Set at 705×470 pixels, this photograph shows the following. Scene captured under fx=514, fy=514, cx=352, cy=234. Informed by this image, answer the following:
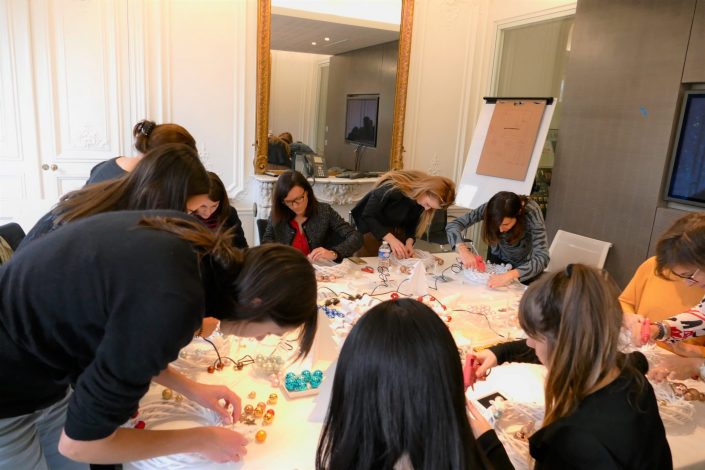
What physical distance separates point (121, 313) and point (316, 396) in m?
0.67

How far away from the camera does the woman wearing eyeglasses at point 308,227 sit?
8.34 feet

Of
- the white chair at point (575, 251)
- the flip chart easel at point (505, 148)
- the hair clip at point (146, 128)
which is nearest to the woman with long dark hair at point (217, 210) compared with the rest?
the hair clip at point (146, 128)

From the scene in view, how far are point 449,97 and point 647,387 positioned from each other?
3715mm

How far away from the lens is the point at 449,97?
14.6 feet

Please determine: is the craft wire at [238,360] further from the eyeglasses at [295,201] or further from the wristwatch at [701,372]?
the wristwatch at [701,372]

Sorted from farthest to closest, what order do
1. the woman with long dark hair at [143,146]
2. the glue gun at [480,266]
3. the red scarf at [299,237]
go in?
the red scarf at [299,237] < the glue gun at [480,266] < the woman with long dark hair at [143,146]

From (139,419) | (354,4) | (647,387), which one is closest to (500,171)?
(354,4)

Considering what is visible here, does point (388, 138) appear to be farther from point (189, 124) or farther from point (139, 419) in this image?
point (139, 419)

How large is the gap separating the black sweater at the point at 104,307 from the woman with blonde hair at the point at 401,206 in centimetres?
188

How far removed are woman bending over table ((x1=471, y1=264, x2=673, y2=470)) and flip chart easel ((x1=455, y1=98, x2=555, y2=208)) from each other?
8.73 ft

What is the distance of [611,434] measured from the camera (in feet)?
3.19

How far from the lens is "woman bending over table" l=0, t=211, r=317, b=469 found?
83cm

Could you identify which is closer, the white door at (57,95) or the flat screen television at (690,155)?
the flat screen television at (690,155)

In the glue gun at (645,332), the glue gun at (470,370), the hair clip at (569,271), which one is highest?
the hair clip at (569,271)
